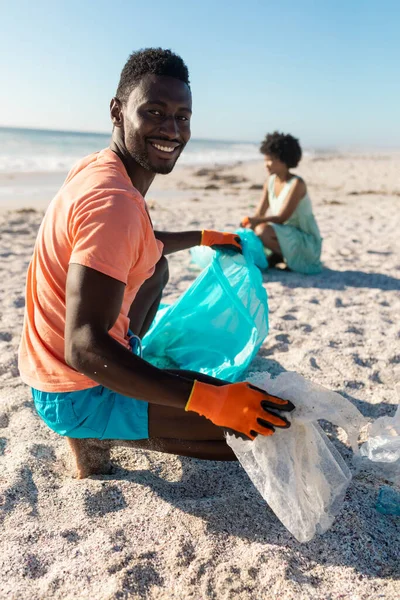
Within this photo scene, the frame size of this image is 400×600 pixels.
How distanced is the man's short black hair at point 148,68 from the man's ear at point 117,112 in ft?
0.06

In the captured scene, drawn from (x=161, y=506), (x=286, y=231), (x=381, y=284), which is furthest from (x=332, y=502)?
(x=286, y=231)

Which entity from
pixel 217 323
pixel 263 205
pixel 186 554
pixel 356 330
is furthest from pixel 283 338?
pixel 263 205

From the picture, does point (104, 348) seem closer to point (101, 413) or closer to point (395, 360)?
point (101, 413)

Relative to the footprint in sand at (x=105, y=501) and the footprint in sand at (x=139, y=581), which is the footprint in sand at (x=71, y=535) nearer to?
the footprint in sand at (x=105, y=501)

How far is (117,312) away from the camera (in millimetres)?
1338

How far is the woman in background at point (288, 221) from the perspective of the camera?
436cm

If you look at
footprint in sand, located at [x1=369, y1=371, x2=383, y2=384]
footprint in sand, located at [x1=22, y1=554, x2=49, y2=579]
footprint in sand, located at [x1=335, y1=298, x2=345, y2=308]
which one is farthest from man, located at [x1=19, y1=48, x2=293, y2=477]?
footprint in sand, located at [x1=335, y1=298, x2=345, y2=308]

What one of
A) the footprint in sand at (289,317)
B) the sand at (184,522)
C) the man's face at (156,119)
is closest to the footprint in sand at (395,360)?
the sand at (184,522)

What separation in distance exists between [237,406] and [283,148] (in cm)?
348

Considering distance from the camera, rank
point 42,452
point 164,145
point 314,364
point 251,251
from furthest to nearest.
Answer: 1. point 251,251
2. point 314,364
3. point 42,452
4. point 164,145

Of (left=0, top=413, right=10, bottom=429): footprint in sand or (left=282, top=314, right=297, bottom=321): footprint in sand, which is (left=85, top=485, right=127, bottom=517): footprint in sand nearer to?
(left=0, top=413, right=10, bottom=429): footprint in sand

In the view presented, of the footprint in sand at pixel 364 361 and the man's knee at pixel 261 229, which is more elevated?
the man's knee at pixel 261 229

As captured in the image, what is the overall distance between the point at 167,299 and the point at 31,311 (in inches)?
77.0

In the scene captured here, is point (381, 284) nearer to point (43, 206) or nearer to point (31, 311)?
point (31, 311)
